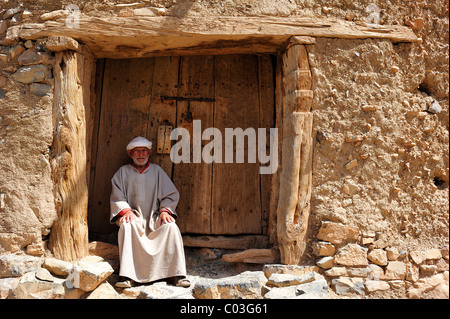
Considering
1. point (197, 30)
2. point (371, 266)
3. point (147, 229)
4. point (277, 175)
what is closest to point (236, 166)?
point (277, 175)

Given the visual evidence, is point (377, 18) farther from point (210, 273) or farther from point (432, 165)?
point (210, 273)

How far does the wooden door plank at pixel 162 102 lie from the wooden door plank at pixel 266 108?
2.63 feet

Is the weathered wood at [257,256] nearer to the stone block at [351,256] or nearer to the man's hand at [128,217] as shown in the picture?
the stone block at [351,256]

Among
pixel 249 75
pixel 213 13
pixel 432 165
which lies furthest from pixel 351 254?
pixel 213 13

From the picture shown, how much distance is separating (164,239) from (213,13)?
183 cm

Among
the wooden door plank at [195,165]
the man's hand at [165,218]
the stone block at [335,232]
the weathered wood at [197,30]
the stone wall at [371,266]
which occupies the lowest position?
the stone wall at [371,266]

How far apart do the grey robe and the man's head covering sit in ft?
0.62

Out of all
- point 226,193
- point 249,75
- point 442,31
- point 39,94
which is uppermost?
point 442,31

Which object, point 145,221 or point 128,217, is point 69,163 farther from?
point 145,221

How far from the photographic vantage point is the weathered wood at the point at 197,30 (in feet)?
12.1

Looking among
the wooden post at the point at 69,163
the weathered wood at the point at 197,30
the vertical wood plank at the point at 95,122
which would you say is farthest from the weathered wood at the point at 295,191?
the vertical wood plank at the point at 95,122

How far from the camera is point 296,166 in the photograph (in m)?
3.68

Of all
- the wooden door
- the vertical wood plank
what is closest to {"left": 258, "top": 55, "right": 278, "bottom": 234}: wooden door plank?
the wooden door

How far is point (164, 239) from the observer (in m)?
3.70
